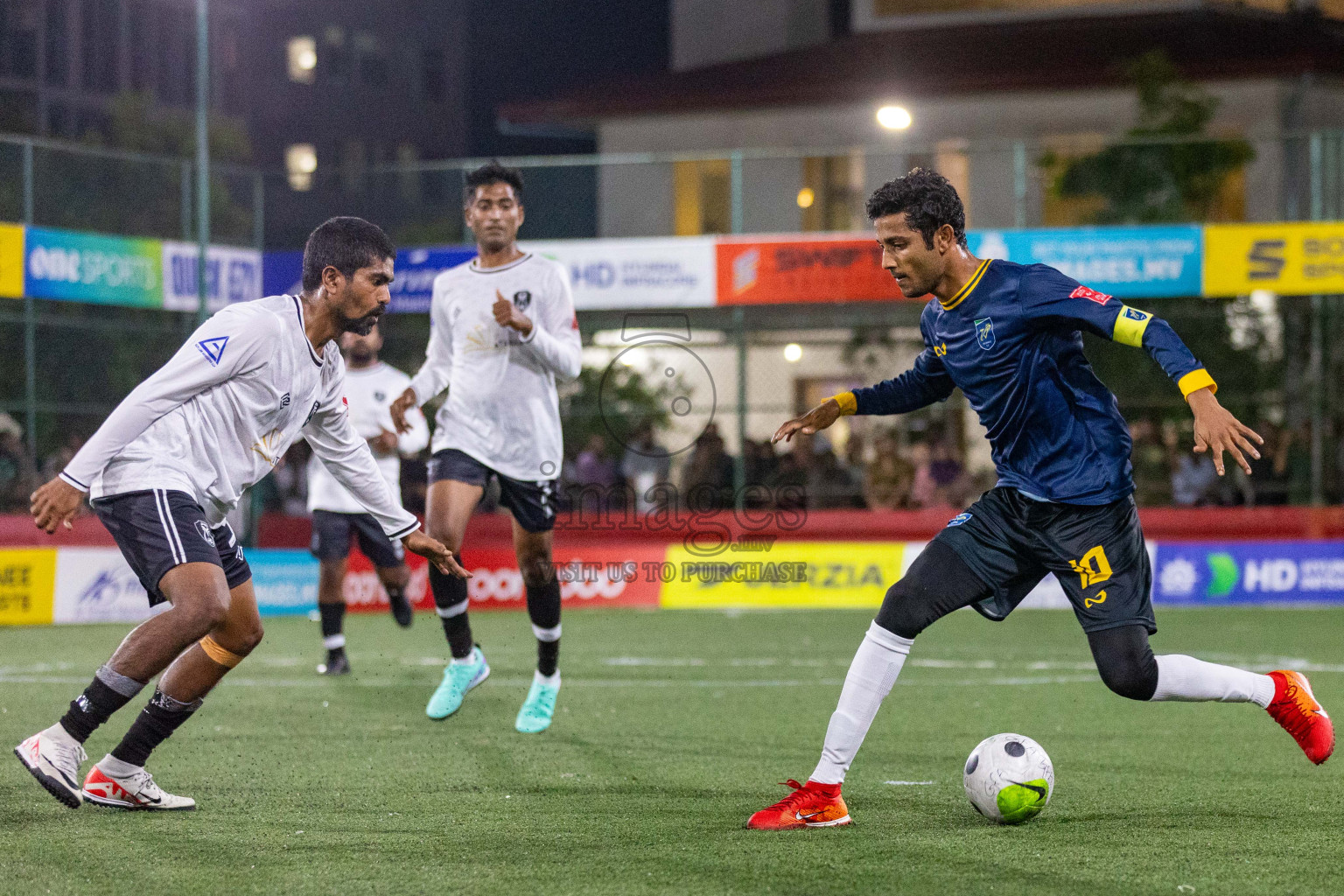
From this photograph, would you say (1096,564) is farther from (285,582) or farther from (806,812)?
(285,582)

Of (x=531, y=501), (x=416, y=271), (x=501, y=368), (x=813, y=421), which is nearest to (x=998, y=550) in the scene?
→ (x=813, y=421)

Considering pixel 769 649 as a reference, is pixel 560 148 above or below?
above

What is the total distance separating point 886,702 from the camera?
8055mm

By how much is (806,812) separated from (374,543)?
19.0 feet

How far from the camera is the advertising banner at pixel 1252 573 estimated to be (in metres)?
14.9

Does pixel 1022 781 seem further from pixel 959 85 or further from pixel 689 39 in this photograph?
pixel 689 39

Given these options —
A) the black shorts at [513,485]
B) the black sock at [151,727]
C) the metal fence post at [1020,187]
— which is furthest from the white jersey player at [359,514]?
the metal fence post at [1020,187]

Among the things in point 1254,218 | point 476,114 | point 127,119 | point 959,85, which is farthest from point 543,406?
point 476,114

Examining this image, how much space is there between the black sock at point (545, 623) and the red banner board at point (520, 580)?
24.0 feet

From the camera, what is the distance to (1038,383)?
4852 millimetres

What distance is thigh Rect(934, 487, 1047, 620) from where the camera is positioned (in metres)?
4.91

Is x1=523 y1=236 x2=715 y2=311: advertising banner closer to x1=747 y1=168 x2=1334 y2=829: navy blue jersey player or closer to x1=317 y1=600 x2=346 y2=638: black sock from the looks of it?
x1=317 y1=600 x2=346 y2=638: black sock

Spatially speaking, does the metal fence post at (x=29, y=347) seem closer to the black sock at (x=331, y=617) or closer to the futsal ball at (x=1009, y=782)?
the black sock at (x=331, y=617)

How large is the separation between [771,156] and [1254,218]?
822 cm
